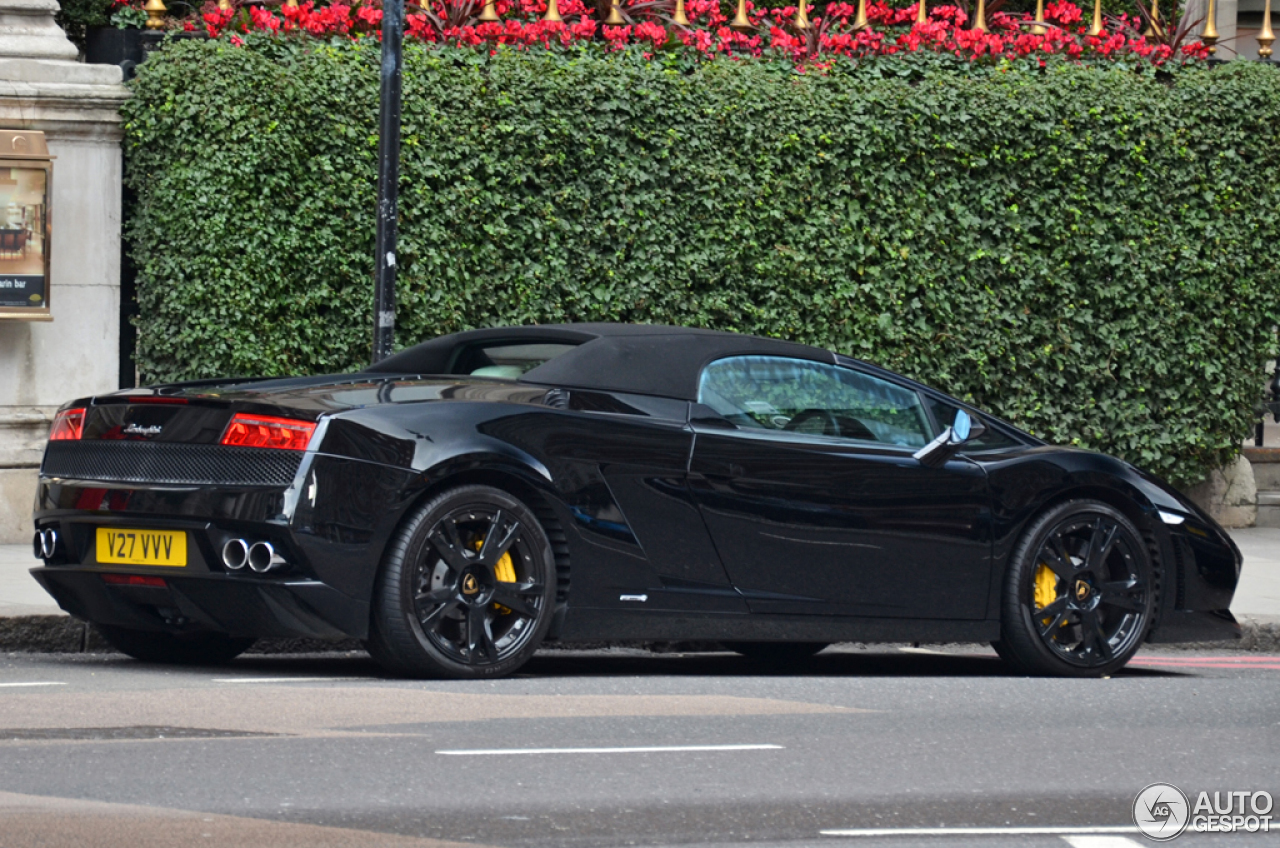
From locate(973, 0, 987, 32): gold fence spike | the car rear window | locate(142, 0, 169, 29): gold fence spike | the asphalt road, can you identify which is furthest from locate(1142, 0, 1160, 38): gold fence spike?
the car rear window

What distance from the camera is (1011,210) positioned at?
13336mm

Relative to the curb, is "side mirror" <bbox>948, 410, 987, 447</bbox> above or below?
above

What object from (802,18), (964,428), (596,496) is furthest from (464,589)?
(802,18)

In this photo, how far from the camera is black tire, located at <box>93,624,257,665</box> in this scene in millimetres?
7738

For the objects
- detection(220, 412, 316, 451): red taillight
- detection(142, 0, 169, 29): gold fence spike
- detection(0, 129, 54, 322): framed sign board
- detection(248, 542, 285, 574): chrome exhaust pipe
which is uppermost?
detection(142, 0, 169, 29): gold fence spike

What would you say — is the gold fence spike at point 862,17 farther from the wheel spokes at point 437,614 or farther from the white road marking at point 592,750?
the white road marking at point 592,750

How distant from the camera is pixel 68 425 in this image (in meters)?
7.29

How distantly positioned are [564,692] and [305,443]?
4.06 ft

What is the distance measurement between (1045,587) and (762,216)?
17.5 ft

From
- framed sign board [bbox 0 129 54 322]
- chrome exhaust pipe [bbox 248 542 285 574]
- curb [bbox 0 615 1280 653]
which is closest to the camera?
chrome exhaust pipe [bbox 248 542 285 574]

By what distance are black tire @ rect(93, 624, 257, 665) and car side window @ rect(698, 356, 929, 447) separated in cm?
216

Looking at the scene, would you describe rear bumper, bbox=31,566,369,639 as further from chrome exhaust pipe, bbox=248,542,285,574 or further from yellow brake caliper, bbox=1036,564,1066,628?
yellow brake caliper, bbox=1036,564,1066,628

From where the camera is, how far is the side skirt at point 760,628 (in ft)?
23.4

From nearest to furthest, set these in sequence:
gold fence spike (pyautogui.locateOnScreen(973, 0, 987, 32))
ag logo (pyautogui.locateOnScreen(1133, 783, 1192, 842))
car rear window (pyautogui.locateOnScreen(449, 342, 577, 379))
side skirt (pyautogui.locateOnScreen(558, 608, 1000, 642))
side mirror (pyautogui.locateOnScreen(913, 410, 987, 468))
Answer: ag logo (pyautogui.locateOnScreen(1133, 783, 1192, 842)), side skirt (pyautogui.locateOnScreen(558, 608, 1000, 642)), car rear window (pyautogui.locateOnScreen(449, 342, 577, 379)), side mirror (pyautogui.locateOnScreen(913, 410, 987, 468)), gold fence spike (pyautogui.locateOnScreen(973, 0, 987, 32))
